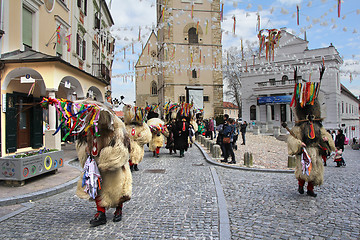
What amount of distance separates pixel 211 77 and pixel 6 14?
3409 centimetres

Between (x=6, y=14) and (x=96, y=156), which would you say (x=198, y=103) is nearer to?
(x=6, y=14)

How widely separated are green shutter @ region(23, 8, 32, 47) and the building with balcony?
82.1 feet

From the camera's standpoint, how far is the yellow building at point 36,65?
1028 cm

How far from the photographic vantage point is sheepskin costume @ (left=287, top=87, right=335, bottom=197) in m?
5.36

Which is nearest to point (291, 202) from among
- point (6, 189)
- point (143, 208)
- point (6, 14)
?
point (143, 208)

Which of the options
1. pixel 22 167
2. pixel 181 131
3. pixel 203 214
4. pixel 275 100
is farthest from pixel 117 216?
pixel 275 100

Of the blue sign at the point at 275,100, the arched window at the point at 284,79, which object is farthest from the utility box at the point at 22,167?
the arched window at the point at 284,79

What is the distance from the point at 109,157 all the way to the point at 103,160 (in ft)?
0.33

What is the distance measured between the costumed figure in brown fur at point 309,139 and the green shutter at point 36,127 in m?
11.8

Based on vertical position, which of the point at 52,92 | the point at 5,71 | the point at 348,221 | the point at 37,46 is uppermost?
the point at 37,46

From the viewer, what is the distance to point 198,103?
1469 inches

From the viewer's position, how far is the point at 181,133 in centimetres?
1177

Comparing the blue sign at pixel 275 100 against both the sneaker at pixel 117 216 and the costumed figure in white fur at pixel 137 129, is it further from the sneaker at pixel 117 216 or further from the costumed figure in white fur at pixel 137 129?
the sneaker at pixel 117 216

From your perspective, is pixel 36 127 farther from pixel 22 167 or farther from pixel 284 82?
pixel 284 82
